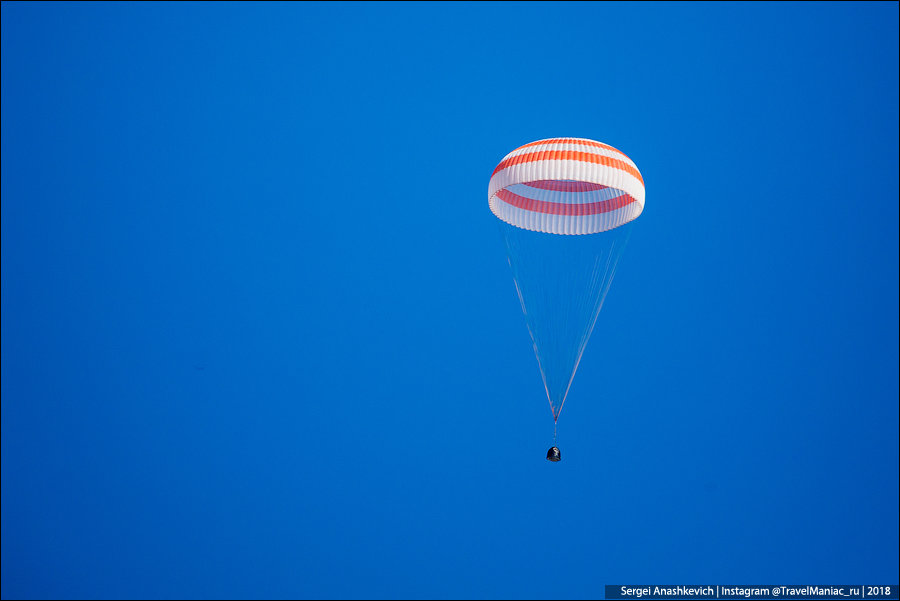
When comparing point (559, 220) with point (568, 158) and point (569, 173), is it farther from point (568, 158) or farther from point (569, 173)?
point (569, 173)

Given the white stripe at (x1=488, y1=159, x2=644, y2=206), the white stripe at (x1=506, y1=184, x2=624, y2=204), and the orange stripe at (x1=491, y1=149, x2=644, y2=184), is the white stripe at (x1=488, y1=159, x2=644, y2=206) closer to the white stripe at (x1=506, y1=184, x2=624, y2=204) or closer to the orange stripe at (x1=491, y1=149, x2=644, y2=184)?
the orange stripe at (x1=491, y1=149, x2=644, y2=184)

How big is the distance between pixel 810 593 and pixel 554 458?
496 inches

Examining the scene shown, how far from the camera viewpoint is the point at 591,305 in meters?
11.9

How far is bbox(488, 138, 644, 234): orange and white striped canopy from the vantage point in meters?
9.27

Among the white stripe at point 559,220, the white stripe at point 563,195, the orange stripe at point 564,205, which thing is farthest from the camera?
the white stripe at point 563,195

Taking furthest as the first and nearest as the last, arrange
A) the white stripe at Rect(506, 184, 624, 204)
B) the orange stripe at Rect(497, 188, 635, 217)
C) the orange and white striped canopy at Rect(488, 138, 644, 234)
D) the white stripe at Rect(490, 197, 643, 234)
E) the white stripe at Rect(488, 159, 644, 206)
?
the white stripe at Rect(506, 184, 624, 204) → the orange stripe at Rect(497, 188, 635, 217) → the white stripe at Rect(490, 197, 643, 234) → the orange and white striped canopy at Rect(488, 138, 644, 234) → the white stripe at Rect(488, 159, 644, 206)

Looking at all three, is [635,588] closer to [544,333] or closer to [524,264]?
[544,333]

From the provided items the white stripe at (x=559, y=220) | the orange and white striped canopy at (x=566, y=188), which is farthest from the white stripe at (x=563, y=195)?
the white stripe at (x=559, y=220)

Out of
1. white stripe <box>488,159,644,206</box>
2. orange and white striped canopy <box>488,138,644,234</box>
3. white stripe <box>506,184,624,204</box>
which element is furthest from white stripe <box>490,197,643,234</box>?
white stripe <box>488,159,644,206</box>

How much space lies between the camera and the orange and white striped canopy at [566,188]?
30.4 ft

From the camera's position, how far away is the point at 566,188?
12070mm

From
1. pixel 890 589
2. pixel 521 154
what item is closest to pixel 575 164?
pixel 521 154

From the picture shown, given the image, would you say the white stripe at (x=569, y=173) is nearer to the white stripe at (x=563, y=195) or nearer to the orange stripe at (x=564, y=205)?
the orange stripe at (x=564, y=205)

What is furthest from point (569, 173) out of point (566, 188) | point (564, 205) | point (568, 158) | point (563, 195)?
point (566, 188)
